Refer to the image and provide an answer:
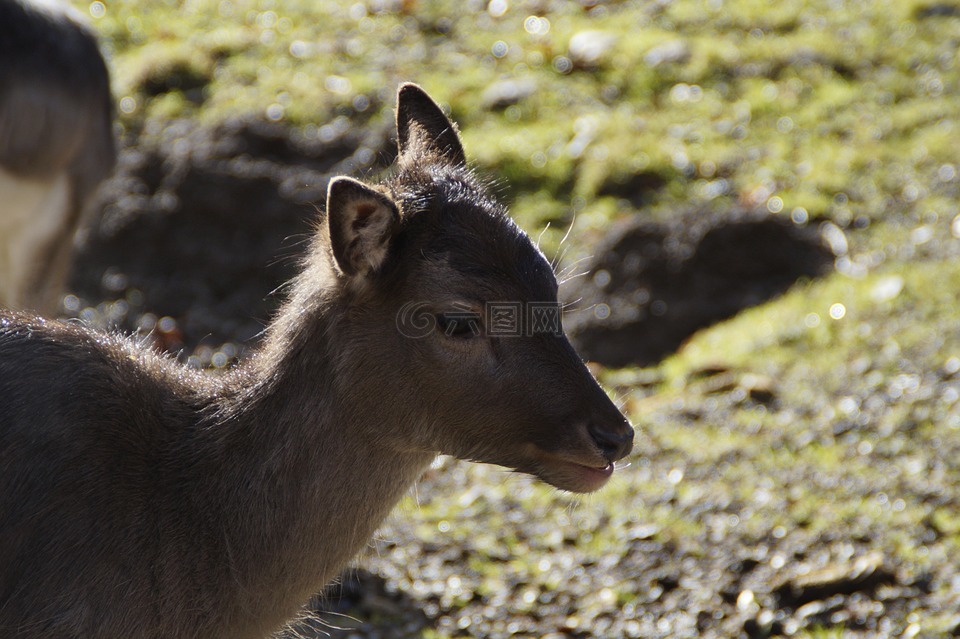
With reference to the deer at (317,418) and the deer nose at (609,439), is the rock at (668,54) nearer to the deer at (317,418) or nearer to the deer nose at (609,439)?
the deer at (317,418)

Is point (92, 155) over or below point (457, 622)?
over

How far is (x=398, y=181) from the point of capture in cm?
439

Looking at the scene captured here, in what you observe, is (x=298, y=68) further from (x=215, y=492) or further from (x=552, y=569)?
(x=215, y=492)

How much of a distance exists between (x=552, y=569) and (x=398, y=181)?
96.3 inches

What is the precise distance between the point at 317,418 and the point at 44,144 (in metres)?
4.69

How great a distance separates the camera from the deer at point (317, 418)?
4.02 m

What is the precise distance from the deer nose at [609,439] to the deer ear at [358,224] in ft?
2.96

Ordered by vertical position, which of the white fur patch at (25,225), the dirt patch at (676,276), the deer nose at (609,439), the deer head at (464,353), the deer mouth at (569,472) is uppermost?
the deer head at (464,353)

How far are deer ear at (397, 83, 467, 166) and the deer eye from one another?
0.95 metres

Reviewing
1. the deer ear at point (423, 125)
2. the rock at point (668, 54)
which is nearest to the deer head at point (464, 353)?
the deer ear at point (423, 125)

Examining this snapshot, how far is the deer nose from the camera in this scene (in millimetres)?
4160

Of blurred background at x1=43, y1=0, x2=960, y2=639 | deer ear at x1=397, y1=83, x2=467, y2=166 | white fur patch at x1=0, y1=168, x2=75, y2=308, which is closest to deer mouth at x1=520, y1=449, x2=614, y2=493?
blurred background at x1=43, y1=0, x2=960, y2=639

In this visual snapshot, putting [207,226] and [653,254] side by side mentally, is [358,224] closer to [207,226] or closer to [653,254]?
[653,254]

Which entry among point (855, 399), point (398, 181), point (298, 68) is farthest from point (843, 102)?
point (398, 181)
